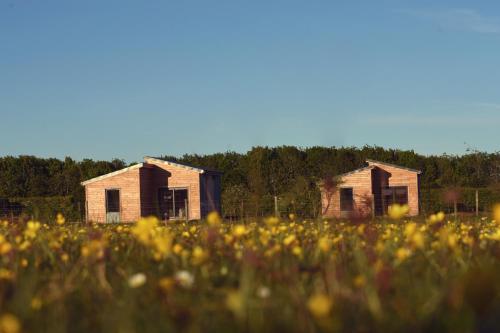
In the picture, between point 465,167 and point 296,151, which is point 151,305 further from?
point 465,167

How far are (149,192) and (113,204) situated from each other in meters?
2.30

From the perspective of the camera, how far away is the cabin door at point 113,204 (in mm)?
34812

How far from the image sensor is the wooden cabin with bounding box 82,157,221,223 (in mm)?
33844

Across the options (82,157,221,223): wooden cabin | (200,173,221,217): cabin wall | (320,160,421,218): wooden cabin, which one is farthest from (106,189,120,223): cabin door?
(320,160,421,218): wooden cabin

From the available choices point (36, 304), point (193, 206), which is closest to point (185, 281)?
point (36, 304)

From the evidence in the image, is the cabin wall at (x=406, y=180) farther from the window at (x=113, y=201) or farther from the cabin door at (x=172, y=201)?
the window at (x=113, y=201)

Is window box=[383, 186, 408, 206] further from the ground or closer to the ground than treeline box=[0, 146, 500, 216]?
closer to the ground

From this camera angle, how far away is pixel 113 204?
35.6 meters

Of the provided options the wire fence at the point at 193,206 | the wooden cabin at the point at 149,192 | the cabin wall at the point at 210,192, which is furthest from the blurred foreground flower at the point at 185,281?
the wooden cabin at the point at 149,192

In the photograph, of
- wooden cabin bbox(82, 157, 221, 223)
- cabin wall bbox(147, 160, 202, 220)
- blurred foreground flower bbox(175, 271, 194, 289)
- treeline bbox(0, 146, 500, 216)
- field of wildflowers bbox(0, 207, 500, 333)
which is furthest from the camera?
treeline bbox(0, 146, 500, 216)

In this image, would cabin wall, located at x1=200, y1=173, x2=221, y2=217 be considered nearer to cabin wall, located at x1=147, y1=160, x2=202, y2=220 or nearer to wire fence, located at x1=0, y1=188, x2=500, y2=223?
wire fence, located at x1=0, y1=188, x2=500, y2=223

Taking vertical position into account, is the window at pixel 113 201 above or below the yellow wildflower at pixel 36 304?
above

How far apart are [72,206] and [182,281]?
121 feet

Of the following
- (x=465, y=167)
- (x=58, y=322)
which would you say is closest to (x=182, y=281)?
(x=58, y=322)
